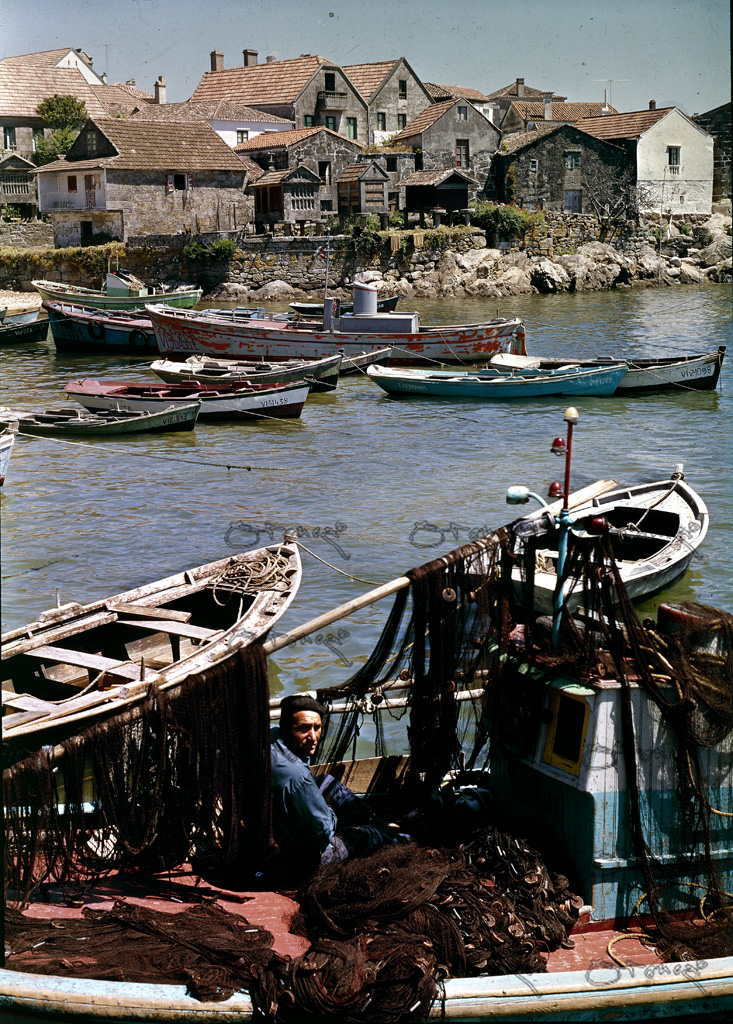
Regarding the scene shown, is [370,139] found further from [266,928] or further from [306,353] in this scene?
[266,928]

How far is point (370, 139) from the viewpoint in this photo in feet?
194

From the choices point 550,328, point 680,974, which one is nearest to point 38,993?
point 680,974

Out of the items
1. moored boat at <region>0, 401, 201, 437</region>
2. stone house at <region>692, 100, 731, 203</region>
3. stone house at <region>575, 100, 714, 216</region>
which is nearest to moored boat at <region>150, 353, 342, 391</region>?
moored boat at <region>0, 401, 201, 437</region>

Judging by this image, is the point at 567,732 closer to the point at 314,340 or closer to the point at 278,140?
the point at 314,340

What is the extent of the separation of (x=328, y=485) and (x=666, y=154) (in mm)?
48182

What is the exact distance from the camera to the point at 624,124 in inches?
2314

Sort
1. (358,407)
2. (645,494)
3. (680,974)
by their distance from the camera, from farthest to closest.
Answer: (358,407) < (645,494) < (680,974)

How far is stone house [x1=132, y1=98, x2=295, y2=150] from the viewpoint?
5441 cm

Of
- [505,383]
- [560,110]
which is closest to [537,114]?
[560,110]

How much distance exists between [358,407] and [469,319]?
15400 mm

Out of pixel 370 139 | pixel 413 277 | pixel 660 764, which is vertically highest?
pixel 370 139

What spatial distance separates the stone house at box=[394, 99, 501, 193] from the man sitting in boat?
5311 centimetres

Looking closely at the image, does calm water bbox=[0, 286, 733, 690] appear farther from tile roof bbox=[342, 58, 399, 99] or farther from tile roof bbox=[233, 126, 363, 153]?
tile roof bbox=[342, 58, 399, 99]

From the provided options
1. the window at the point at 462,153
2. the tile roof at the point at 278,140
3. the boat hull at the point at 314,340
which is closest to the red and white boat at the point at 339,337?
the boat hull at the point at 314,340
